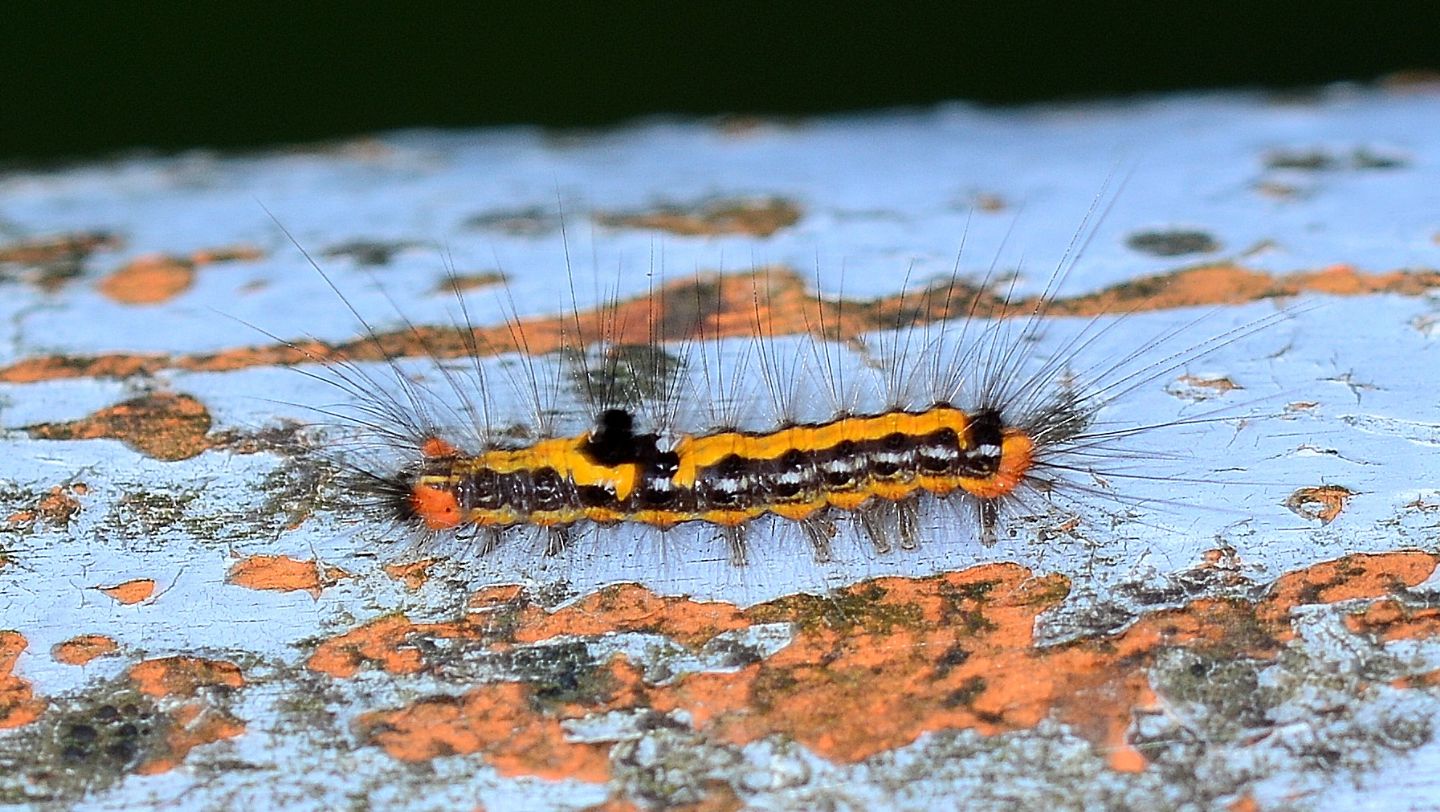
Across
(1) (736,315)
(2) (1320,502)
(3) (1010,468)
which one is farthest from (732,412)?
(2) (1320,502)

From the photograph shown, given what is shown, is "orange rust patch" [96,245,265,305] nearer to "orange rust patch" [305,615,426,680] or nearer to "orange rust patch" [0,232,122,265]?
"orange rust patch" [0,232,122,265]

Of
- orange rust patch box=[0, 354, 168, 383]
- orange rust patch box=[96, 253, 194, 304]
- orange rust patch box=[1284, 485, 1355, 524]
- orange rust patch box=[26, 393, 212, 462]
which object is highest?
orange rust patch box=[96, 253, 194, 304]

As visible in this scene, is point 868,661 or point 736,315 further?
point 736,315

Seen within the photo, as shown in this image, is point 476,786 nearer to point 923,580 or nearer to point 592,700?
point 592,700

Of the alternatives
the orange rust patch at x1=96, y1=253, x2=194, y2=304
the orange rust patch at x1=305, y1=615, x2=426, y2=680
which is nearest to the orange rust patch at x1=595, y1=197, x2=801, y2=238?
the orange rust patch at x1=96, y1=253, x2=194, y2=304

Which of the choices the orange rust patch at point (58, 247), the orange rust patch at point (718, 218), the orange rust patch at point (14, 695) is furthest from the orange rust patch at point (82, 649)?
the orange rust patch at point (718, 218)

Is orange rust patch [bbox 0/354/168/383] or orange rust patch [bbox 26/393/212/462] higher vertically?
orange rust patch [bbox 0/354/168/383]

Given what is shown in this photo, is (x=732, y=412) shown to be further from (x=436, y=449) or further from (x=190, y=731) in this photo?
(x=190, y=731)
